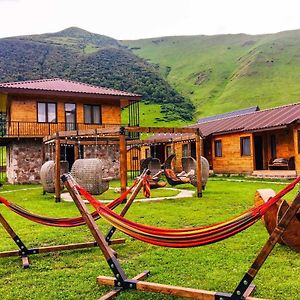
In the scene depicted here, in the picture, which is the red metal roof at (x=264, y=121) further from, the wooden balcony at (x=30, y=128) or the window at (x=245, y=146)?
the wooden balcony at (x=30, y=128)

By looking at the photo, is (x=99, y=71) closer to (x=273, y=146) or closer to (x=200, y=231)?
(x=273, y=146)

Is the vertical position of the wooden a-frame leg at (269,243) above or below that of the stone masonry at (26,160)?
below

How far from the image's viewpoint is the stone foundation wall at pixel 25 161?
22438 mm

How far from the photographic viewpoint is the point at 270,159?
23438 millimetres

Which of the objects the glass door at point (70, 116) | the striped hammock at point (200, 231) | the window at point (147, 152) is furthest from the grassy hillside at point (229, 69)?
the striped hammock at point (200, 231)

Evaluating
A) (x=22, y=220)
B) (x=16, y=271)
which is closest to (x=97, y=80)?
(x=22, y=220)

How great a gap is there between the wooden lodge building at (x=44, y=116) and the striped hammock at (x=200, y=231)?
18.0 m

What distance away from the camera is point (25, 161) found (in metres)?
22.6

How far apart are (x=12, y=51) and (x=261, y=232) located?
84729mm

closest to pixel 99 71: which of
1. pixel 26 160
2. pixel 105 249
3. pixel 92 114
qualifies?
pixel 92 114

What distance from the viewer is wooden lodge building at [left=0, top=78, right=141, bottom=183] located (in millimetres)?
22531

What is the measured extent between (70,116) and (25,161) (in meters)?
3.83

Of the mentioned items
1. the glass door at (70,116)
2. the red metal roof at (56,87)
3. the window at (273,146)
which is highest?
the red metal roof at (56,87)

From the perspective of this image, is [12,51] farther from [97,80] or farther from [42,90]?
[42,90]
